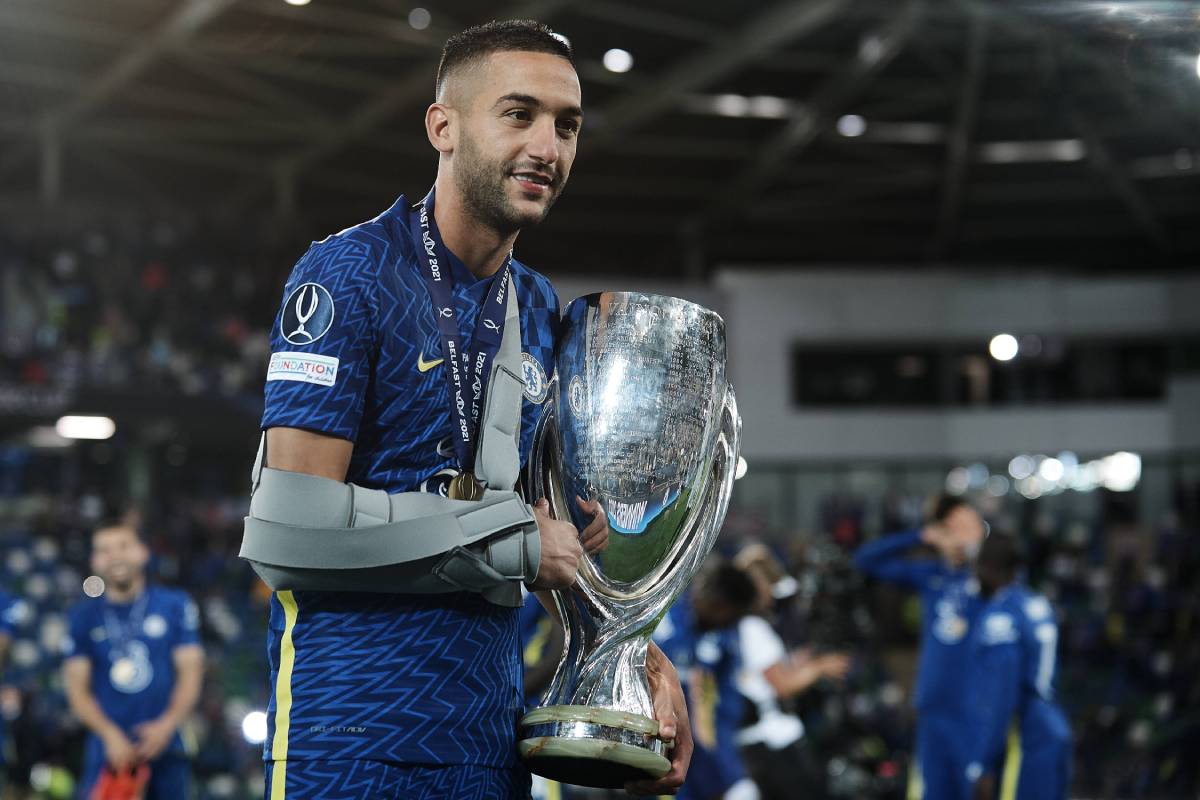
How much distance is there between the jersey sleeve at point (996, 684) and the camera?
7.17 meters

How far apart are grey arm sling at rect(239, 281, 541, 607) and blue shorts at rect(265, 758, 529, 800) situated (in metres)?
0.23

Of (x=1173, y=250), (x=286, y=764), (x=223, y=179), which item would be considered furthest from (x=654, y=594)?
(x=1173, y=250)

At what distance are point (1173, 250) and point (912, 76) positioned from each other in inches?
406

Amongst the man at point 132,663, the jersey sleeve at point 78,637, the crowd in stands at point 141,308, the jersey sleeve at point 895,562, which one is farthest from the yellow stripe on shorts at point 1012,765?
the crowd in stands at point 141,308

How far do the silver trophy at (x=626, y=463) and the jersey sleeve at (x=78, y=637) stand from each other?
5.65 m

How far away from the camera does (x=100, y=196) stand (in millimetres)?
23156

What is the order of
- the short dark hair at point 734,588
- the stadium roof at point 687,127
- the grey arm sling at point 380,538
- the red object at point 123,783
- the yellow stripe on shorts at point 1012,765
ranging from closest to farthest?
the grey arm sling at point 380,538, the red object at point 123,783, the yellow stripe on shorts at point 1012,765, the short dark hair at point 734,588, the stadium roof at point 687,127

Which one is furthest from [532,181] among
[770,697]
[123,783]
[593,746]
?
[770,697]

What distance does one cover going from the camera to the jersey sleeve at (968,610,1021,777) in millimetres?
7172

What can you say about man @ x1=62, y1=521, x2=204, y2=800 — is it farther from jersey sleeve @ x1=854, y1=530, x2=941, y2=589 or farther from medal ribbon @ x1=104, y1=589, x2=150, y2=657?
jersey sleeve @ x1=854, y1=530, x2=941, y2=589

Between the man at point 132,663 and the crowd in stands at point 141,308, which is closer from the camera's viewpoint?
the man at point 132,663

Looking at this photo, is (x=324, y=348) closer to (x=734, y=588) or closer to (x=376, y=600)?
(x=376, y=600)

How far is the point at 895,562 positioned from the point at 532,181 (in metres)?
7.45

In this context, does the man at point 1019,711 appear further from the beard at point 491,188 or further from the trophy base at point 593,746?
the beard at point 491,188
